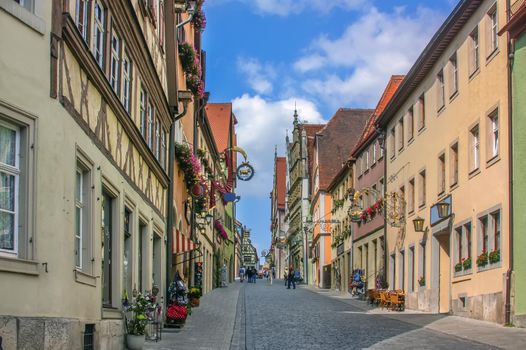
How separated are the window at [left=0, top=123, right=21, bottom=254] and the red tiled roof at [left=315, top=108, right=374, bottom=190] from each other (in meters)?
58.5

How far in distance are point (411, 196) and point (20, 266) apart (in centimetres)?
2505

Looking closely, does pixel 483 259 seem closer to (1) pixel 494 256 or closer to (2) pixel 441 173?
(1) pixel 494 256

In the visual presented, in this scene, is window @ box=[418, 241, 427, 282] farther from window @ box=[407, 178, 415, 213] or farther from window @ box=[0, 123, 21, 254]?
window @ box=[0, 123, 21, 254]

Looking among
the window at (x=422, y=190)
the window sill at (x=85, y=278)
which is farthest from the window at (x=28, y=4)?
the window at (x=422, y=190)

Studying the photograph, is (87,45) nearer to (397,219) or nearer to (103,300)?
(103,300)

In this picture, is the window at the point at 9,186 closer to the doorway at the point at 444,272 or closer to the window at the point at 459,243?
the window at the point at 459,243

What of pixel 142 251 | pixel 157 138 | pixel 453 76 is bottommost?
pixel 142 251

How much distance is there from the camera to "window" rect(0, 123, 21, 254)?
9.23 metres

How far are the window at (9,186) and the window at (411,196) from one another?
24420 mm

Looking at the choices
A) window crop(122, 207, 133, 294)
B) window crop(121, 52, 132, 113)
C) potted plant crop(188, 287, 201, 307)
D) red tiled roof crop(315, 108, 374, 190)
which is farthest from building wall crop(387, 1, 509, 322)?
red tiled roof crop(315, 108, 374, 190)

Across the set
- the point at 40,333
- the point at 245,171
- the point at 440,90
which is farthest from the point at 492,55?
the point at 245,171

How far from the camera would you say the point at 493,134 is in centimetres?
2238

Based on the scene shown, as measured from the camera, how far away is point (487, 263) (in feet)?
73.2

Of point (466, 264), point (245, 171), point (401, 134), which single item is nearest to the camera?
point (466, 264)
